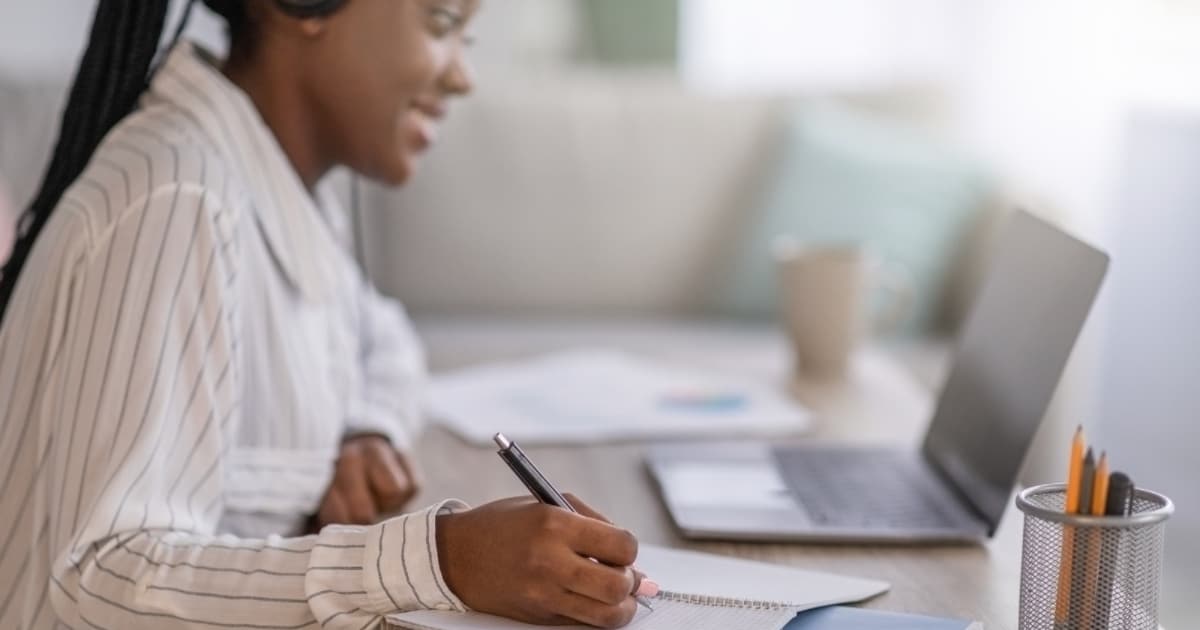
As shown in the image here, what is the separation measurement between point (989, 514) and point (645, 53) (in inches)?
97.6

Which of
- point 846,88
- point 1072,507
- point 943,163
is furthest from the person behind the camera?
point 846,88

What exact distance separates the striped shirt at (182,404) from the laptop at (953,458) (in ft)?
0.97

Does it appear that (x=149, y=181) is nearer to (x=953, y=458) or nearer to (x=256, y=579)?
(x=256, y=579)

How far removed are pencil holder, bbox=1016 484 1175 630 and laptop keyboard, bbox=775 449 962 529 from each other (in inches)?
11.3

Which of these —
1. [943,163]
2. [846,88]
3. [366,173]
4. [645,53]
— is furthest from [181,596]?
[645,53]

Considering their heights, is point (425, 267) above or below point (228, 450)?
below

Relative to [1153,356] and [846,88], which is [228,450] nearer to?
[1153,356]

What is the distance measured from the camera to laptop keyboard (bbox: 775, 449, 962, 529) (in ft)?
3.73

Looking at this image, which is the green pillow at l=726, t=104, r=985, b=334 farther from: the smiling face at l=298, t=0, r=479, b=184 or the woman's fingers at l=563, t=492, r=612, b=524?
the woman's fingers at l=563, t=492, r=612, b=524

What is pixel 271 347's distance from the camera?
45.0 inches

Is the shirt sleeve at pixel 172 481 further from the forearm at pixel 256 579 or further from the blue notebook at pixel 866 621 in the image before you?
Answer: the blue notebook at pixel 866 621

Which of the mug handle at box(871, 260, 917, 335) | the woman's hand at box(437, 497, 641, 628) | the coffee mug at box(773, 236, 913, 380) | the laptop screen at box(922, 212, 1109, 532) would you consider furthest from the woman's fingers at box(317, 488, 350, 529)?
the mug handle at box(871, 260, 917, 335)

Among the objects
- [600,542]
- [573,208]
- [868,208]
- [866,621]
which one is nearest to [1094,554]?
[866,621]

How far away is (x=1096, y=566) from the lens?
2.62 ft
